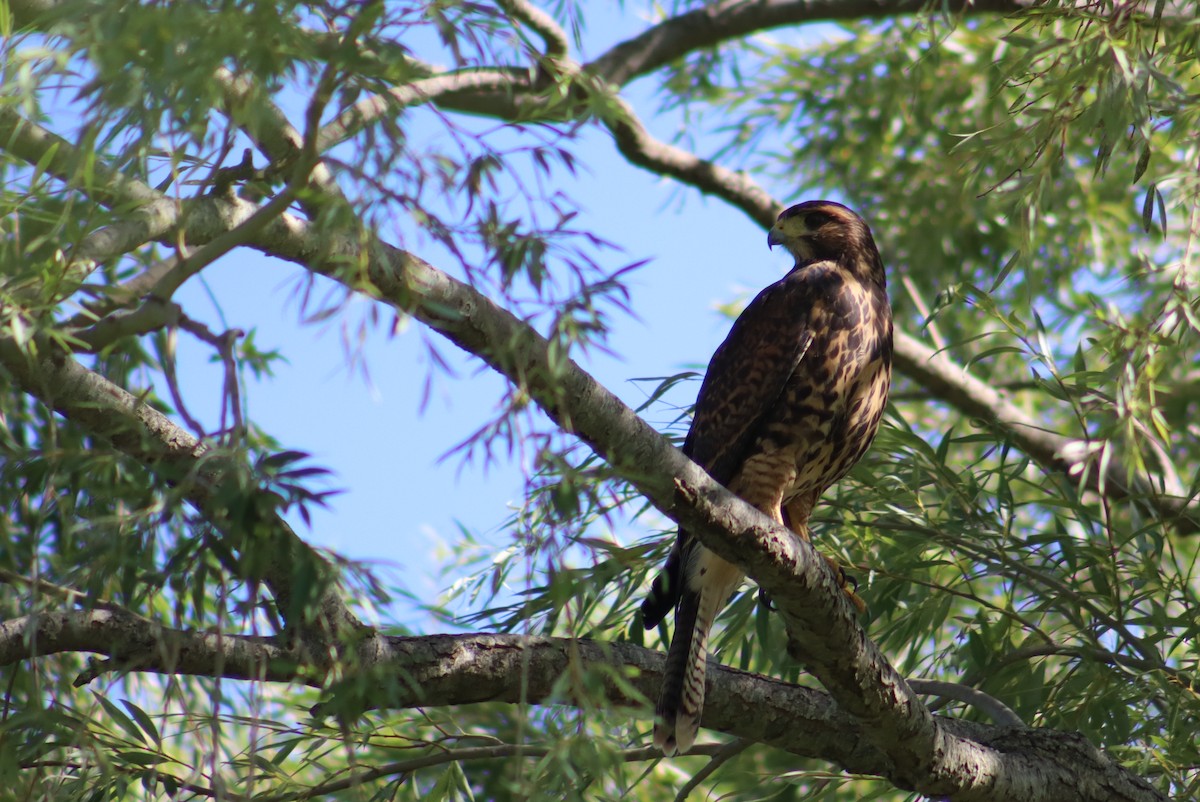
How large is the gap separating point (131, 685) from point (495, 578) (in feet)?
4.16

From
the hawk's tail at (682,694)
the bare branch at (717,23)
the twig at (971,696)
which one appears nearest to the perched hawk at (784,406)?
the hawk's tail at (682,694)

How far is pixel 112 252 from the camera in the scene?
181 cm

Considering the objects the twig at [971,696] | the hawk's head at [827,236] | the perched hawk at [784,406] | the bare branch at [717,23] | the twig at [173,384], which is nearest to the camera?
the twig at [173,384]

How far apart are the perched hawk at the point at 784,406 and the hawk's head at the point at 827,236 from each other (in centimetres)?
34

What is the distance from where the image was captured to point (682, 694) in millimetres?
2992

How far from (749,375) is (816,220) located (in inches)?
36.2

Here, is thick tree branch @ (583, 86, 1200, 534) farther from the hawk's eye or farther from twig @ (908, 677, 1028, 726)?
twig @ (908, 677, 1028, 726)

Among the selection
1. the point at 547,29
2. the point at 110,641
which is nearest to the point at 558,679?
the point at 110,641

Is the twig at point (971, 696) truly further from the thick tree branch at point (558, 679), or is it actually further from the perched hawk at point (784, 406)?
the perched hawk at point (784, 406)

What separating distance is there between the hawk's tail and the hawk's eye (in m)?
1.69

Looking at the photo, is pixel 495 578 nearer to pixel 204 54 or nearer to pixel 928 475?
pixel 928 475

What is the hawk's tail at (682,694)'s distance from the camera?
2.95m

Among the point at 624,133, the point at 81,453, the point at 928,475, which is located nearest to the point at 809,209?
the point at 928,475

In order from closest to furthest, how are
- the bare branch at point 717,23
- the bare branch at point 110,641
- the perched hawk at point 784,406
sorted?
the bare branch at point 110,641
the perched hawk at point 784,406
the bare branch at point 717,23
